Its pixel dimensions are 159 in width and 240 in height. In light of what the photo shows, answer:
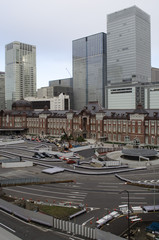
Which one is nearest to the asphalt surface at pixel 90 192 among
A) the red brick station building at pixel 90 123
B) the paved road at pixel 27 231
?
the paved road at pixel 27 231

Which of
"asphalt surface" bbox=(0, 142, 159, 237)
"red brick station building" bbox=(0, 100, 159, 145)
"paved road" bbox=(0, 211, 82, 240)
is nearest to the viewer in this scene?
"paved road" bbox=(0, 211, 82, 240)

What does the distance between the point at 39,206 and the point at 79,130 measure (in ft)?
274

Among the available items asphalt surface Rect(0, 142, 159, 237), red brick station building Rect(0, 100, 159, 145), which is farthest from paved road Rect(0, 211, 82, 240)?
red brick station building Rect(0, 100, 159, 145)

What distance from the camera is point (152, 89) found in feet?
648

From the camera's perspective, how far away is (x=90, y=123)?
12631cm

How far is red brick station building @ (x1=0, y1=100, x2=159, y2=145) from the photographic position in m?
106

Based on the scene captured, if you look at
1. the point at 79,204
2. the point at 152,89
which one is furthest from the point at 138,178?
the point at 152,89

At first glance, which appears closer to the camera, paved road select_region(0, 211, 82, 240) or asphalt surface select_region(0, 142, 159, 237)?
paved road select_region(0, 211, 82, 240)

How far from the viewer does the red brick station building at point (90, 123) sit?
105562 millimetres

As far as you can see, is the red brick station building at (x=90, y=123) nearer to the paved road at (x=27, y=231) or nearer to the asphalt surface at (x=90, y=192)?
the asphalt surface at (x=90, y=192)

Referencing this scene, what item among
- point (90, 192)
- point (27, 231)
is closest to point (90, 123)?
point (90, 192)

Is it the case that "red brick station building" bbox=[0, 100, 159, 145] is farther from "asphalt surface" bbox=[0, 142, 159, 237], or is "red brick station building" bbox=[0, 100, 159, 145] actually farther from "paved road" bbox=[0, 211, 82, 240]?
"paved road" bbox=[0, 211, 82, 240]

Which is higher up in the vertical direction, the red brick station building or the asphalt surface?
the red brick station building

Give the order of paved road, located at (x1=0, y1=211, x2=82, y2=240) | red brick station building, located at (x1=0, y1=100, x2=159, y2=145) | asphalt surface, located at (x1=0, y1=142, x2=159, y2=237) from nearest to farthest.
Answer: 1. paved road, located at (x1=0, y1=211, x2=82, y2=240)
2. asphalt surface, located at (x1=0, y1=142, x2=159, y2=237)
3. red brick station building, located at (x1=0, y1=100, x2=159, y2=145)
